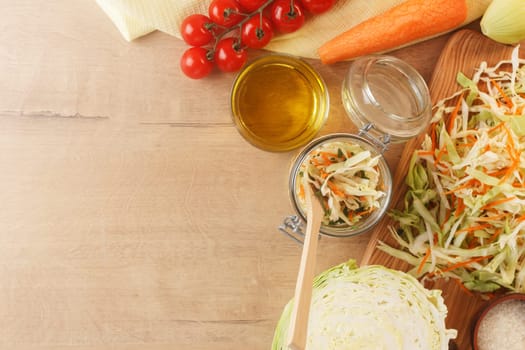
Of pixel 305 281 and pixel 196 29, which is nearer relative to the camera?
pixel 305 281

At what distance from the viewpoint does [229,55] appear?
4.28ft

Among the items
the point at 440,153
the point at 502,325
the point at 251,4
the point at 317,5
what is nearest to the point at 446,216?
the point at 440,153

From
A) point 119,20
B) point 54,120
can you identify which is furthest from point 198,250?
point 119,20

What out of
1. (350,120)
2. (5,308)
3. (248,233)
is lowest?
(5,308)

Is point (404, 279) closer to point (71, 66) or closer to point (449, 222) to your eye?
point (449, 222)

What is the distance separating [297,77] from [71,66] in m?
0.57

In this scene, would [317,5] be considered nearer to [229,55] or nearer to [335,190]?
[229,55]

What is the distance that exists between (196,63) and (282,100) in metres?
0.24

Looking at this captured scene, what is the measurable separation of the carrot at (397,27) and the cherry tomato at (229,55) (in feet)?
0.67

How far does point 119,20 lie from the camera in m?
1.33

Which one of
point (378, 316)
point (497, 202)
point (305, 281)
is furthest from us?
point (497, 202)

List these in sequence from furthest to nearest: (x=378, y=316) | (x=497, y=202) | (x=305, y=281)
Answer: (x=497, y=202) < (x=378, y=316) < (x=305, y=281)

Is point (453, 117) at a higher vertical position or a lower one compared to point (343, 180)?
higher

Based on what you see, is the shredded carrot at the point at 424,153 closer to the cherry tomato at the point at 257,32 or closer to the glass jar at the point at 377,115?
the glass jar at the point at 377,115
